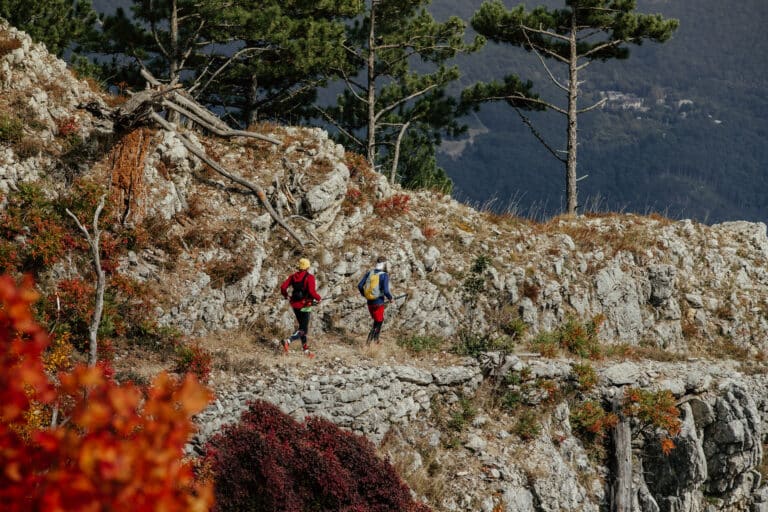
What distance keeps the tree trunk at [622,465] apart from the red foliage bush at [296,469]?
6819 mm

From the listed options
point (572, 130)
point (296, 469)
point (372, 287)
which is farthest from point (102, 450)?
A: point (572, 130)

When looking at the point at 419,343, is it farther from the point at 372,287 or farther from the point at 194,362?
the point at 194,362

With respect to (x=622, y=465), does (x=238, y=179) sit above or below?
above

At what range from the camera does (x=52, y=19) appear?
2202cm

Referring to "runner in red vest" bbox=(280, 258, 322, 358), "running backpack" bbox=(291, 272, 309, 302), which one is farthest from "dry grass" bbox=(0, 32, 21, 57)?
"running backpack" bbox=(291, 272, 309, 302)

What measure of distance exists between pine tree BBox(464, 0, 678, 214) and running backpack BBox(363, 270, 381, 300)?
46.0ft

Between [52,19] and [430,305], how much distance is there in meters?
17.1

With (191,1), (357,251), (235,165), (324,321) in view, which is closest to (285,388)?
(324,321)

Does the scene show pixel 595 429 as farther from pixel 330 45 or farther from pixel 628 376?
pixel 330 45

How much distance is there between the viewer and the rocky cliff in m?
14.8

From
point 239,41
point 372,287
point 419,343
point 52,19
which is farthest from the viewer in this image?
point 239,41

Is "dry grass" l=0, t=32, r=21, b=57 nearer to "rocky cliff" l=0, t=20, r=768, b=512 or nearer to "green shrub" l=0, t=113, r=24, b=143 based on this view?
"rocky cliff" l=0, t=20, r=768, b=512

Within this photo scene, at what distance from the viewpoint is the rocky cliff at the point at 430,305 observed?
1476cm

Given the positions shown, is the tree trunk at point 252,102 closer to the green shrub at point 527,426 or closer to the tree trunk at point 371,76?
the tree trunk at point 371,76
